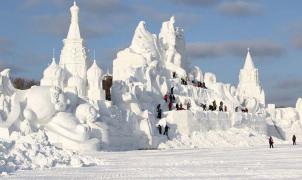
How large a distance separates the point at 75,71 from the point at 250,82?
1138 inches

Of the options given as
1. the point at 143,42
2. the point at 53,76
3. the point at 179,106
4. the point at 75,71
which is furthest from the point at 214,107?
the point at 53,76

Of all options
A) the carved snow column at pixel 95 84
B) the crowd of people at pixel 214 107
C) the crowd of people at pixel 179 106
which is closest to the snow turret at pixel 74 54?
the carved snow column at pixel 95 84

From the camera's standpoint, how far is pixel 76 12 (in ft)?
163

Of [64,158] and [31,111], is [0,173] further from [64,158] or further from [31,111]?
[31,111]

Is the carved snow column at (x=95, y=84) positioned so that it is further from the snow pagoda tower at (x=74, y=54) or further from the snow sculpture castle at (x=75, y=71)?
the snow pagoda tower at (x=74, y=54)

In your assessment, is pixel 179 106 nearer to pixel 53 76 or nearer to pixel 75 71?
pixel 75 71

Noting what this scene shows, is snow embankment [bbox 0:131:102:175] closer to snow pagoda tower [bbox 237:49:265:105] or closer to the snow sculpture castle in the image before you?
the snow sculpture castle

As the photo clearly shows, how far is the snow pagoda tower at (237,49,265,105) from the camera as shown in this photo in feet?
229

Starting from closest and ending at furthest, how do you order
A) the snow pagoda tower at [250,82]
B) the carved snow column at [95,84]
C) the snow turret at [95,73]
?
the carved snow column at [95,84]
the snow turret at [95,73]
the snow pagoda tower at [250,82]

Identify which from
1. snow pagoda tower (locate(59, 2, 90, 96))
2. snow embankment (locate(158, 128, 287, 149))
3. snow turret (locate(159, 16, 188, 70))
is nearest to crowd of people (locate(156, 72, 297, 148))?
snow embankment (locate(158, 128, 287, 149))

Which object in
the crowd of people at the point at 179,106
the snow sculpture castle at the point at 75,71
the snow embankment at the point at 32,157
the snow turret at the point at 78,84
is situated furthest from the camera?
the crowd of people at the point at 179,106

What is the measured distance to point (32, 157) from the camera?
19094 mm

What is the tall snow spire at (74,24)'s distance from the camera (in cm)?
4872

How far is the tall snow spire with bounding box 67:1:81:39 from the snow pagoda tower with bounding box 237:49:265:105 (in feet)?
85.4
